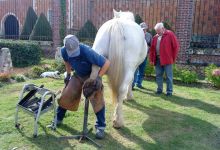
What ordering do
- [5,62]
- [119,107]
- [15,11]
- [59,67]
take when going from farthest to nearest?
[15,11]
[59,67]
[5,62]
[119,107]

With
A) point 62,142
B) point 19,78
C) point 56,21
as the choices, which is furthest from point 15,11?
point 62,142

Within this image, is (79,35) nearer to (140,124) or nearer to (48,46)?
(48,46)

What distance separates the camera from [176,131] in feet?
16.6

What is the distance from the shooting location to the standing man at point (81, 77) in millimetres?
4181

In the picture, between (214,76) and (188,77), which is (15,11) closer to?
(188,77)

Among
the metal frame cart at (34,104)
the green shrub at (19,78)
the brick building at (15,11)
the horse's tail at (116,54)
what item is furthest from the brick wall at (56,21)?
the horse's tail at (116,54)

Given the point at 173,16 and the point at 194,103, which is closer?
the point at 194,103

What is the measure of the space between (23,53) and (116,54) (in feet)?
26.2

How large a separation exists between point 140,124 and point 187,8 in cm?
692

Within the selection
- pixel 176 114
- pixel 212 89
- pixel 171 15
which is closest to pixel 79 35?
pixel 171 15

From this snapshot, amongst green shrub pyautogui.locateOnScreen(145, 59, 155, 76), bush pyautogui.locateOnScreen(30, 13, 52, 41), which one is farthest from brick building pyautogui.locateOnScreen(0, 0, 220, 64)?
green shrub pyautogui.locateOnScreen(145, 59, 155, 76)

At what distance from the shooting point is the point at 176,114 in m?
5.98

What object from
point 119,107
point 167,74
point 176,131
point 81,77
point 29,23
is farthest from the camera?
point 29,23

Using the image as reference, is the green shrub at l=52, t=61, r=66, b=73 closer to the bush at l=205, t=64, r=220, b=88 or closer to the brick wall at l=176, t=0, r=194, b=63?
the brick wall at l=176, t=0, r=194, b=63
